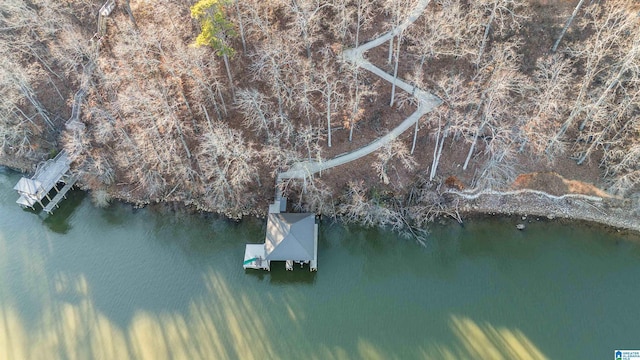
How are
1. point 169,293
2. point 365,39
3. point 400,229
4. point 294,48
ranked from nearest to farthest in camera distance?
point 169,293 → point 400,229 → point 294,48 → point 365,39

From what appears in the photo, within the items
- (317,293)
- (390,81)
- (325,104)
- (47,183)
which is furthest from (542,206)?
(47,183)

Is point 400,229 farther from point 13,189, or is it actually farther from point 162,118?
point 13,189

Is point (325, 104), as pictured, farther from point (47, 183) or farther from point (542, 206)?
point (47, 183)

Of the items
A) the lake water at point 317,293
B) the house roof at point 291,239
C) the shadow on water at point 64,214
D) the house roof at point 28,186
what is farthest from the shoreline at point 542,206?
the house roof at point 28,186

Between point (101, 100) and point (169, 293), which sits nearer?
point (169, 293)

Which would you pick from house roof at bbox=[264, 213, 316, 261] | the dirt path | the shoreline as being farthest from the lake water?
the dirt path

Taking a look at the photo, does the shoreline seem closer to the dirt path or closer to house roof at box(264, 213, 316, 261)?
house roof at box(264, 213, 316, 261)

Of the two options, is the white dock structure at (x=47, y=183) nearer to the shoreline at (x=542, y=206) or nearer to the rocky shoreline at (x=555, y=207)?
the shoreline at (x=542, y=206)

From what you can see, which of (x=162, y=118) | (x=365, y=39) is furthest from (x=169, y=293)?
(x=365, y=39)
